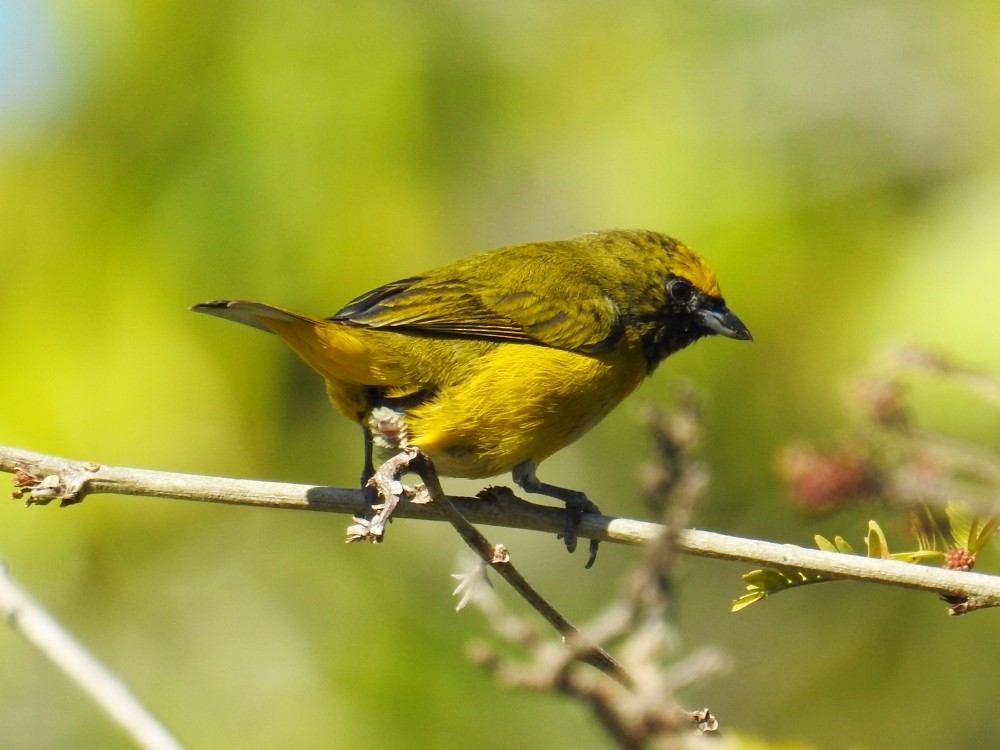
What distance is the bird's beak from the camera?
16.4 feet

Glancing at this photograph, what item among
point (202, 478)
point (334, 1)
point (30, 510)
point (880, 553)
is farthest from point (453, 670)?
point (334, 1)

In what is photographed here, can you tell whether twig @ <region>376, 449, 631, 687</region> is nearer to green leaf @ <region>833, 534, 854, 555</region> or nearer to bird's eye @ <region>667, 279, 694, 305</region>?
green leaf @ <region>833, 534, 854, 555</region>

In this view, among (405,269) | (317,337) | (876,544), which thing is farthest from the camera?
(405,269)

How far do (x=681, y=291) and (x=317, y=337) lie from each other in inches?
72.1

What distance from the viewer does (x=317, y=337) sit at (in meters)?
3.72

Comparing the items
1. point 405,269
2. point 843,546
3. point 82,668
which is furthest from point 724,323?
point 82,668

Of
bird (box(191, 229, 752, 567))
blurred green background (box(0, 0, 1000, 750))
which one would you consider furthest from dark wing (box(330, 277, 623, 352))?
blurred green background (box(0, 0, 1000, 750))

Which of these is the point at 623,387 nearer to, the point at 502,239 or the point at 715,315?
the point at 715,315

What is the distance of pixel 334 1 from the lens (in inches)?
242

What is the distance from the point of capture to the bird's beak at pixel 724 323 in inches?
197

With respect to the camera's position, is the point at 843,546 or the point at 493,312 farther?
the point at 493,312

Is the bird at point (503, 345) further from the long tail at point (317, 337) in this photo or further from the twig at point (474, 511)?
the twig at point (474, 511)

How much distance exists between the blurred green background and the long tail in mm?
1250

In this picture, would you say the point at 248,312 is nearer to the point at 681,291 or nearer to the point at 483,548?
the point at 483,548
